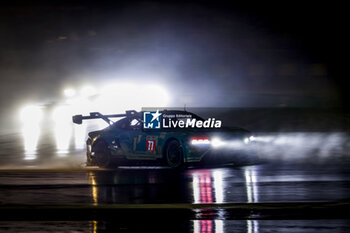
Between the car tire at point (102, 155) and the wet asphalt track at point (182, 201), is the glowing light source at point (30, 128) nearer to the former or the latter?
the car tire at point (102, 155)

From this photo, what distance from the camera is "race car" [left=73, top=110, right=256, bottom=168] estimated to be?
1325cm

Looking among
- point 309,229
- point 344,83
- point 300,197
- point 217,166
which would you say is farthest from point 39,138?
point 309,229

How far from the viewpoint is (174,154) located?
1357 cm

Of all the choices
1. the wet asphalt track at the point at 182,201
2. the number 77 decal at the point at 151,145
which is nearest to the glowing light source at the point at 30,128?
the number 77 decal at the point at 151,145

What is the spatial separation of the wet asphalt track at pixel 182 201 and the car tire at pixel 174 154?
131 centimetres

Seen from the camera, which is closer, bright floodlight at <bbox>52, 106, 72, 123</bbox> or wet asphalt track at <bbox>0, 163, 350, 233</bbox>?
wet asphalt track at <bbox>0, 163, 350, 233</bbox>

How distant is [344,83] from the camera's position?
31.6m

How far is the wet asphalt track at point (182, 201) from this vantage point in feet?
21.4

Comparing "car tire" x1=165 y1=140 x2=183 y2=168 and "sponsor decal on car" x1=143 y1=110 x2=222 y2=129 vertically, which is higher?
"sponsor decal on car" x1=143 y1=110 x2=222 y2=129

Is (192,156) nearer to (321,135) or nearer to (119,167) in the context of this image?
(119,167)

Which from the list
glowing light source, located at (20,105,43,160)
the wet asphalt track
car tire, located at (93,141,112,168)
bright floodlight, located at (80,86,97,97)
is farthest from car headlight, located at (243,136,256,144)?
bright floodlight, located at (80,86,97,97)

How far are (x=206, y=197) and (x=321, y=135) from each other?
45.2 feet

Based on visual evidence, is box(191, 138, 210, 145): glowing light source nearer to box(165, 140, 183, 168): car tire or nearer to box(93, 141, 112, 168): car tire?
box(165, 140, 183, 168): car tire

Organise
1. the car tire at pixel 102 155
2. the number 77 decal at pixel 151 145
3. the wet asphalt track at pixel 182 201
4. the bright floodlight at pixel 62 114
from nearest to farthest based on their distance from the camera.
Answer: the wet asphalt track at pixel 182 201, the number 77 decal at pixel 151 145, the car tire at pixel 102 155, the bright floodlight at pixel 62 114
